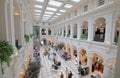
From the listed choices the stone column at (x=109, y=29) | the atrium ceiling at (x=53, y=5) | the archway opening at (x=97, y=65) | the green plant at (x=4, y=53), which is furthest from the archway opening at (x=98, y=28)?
the green plant at (x=4, y=53)

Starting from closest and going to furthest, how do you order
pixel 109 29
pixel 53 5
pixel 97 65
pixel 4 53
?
1. pixel 4 53
2. pixel 109 29
3. pixel 53 5
4. pixel 97 65

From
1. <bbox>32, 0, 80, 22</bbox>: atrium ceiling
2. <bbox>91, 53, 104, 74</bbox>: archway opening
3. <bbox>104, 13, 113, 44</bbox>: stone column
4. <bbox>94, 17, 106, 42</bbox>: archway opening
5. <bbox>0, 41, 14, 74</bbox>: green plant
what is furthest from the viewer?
<bbox>91, 53, 104, 74</bbox>: archway opening

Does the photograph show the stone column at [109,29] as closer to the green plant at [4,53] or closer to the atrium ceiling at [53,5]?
the atrium ceiling at [53,5]

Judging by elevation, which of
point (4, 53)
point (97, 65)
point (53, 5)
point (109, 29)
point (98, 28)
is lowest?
point (97, 65)

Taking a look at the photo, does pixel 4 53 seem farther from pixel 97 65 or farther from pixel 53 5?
pixel 97 65

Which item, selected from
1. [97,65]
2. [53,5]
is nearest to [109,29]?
[97,65]

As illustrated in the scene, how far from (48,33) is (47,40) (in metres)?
2.78

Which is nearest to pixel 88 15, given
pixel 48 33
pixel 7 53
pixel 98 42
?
pixel 98 42

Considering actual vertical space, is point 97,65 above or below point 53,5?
below

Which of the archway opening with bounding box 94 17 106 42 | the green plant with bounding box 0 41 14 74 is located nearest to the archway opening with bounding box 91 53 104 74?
the archway opening with bounding box 94 17 106 42

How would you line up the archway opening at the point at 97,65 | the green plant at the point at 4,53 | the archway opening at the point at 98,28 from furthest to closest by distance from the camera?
1. the archway opening at the point at 97,65
2. the archway opening at the point at 98,28
3. the green plant at the point at 4,53

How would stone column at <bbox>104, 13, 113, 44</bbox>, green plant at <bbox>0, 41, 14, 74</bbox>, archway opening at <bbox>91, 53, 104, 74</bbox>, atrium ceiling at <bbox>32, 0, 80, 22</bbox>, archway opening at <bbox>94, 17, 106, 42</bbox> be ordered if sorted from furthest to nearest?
archway opening at <bbox>91, 53, 104, 74</bbox>
atrium ceiling at <bbox>32, 0, 80, 22</bbox>
archway opening at <bbox>94, 17, 106, 42</bbox>
stone column at <bbox>104, 13, 113, 44</bbox>
green plant at <bbox>0, 41, 14, 74</bbox>

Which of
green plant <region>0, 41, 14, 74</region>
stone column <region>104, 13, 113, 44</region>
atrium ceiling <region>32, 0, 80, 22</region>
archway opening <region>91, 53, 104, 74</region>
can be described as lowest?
archway opening <region>91, 53, 104, 74</region>

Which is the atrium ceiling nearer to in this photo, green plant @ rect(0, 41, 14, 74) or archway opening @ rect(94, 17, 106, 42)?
archway opening @ rect(94, 17, 106, 42)
